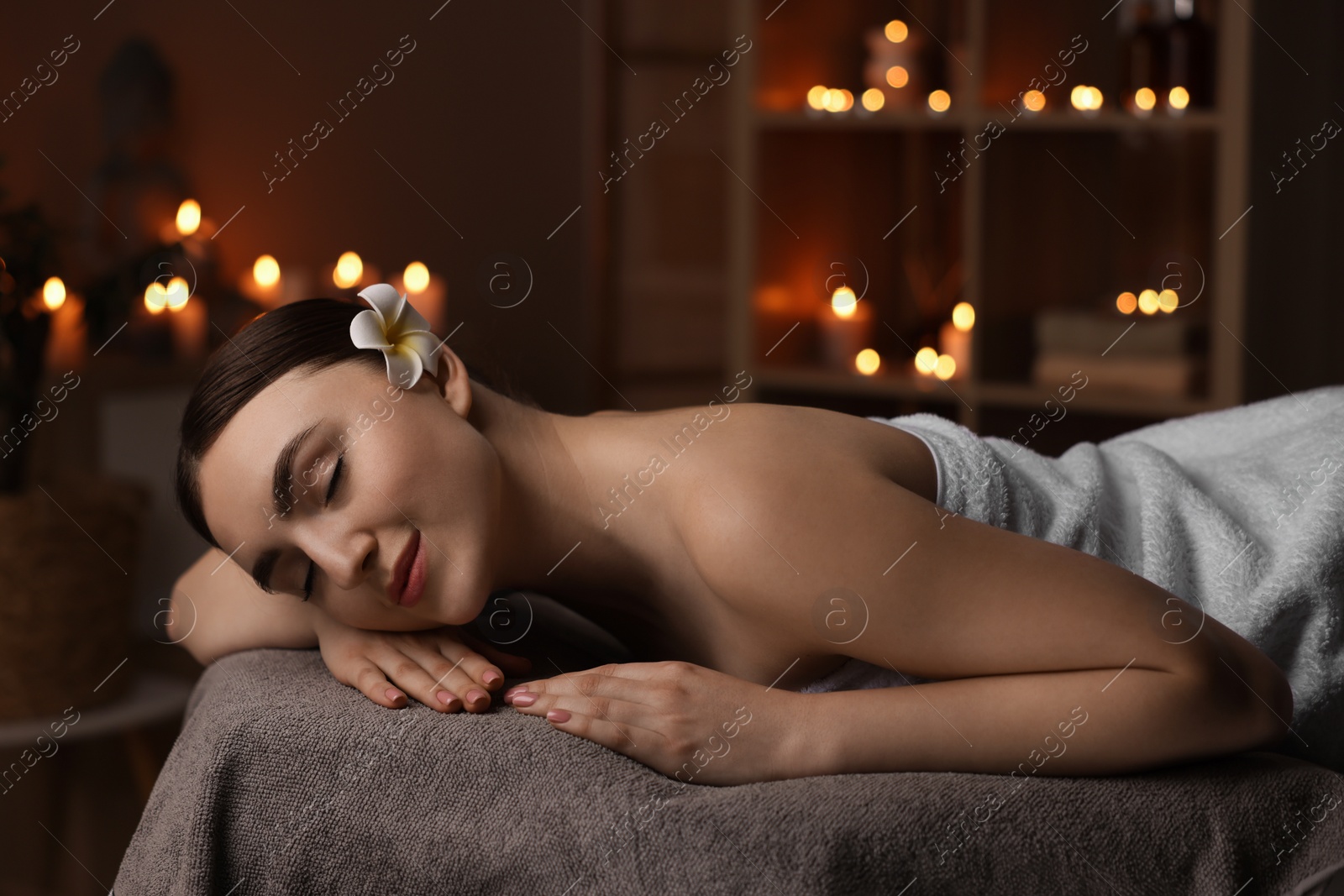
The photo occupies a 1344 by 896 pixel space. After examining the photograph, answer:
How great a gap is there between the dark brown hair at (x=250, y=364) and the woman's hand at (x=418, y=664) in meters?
0.12

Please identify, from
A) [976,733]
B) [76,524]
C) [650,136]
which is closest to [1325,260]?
[650,136]

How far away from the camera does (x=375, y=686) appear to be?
826 mm

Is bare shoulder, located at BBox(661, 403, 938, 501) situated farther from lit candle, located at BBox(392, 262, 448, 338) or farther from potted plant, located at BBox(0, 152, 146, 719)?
lit candle, located at BBox(392, 262, 448, 338)

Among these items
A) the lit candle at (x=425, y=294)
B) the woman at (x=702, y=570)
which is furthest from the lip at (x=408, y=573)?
the lit candle at (x=425, y=294)

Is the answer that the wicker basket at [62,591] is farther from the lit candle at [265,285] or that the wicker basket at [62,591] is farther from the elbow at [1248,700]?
the elbow at [1248,700]

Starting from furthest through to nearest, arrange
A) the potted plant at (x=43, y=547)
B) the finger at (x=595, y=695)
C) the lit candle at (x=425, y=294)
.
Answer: the lit candle at (x=425, y=294), the potted plant at (x=43, y=547), the finger at (x=595, y=695)

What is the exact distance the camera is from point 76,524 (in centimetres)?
171

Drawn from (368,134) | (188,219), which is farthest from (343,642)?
(368,134)

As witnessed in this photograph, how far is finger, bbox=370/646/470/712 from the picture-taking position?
2.65 feet

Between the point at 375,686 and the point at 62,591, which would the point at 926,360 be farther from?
the point at 375,686

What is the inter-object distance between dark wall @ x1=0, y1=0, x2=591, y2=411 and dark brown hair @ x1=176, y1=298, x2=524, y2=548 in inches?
51.7

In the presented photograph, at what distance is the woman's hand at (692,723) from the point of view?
2.46 feet

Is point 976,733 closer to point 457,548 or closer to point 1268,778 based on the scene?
point 1268,778

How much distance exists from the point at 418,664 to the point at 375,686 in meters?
0.04
